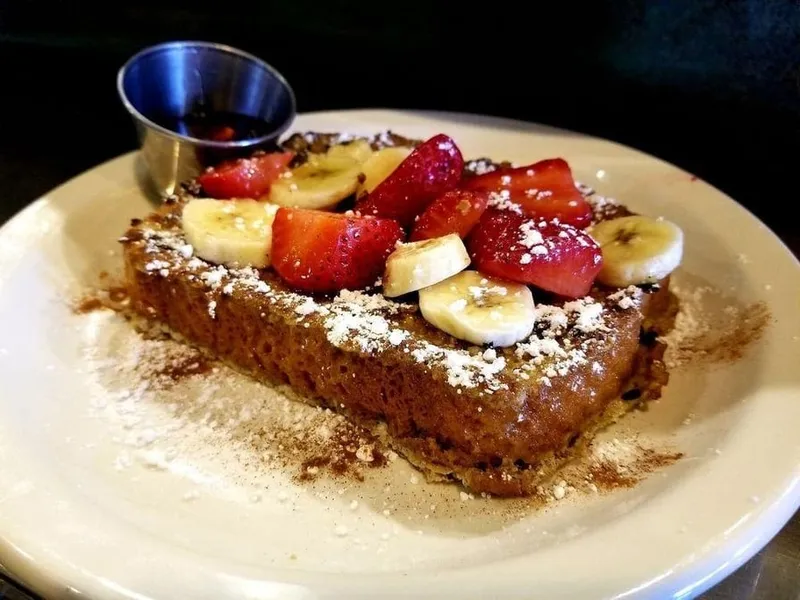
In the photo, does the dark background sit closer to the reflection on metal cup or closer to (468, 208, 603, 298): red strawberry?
the reflection on metal cup

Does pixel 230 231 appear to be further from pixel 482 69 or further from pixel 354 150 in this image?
pixel 482 69

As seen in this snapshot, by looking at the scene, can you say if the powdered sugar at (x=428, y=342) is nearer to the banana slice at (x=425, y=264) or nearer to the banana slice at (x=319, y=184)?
the banana slice at (x=425, y=264)

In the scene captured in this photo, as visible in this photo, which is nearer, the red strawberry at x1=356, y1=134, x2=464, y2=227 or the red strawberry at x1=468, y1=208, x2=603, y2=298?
the red strawberry at x1=468, y1=208, x2=603, y2=298

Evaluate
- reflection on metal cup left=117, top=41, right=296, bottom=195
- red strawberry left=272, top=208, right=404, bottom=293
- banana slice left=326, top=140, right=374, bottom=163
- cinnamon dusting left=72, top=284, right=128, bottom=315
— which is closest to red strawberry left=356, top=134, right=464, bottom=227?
red strawberry left=272, top=208, right=404, bottom=293

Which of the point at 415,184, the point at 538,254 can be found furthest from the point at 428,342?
the point at 415,184

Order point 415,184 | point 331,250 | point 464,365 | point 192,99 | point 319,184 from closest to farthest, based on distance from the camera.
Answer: point 464,365 < point 331,250 < point 415,184 < point 319,184 < point 192,99

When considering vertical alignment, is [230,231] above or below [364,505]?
above

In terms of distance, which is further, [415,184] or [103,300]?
[103,300]

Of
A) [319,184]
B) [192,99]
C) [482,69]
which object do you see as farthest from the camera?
[482,69]
